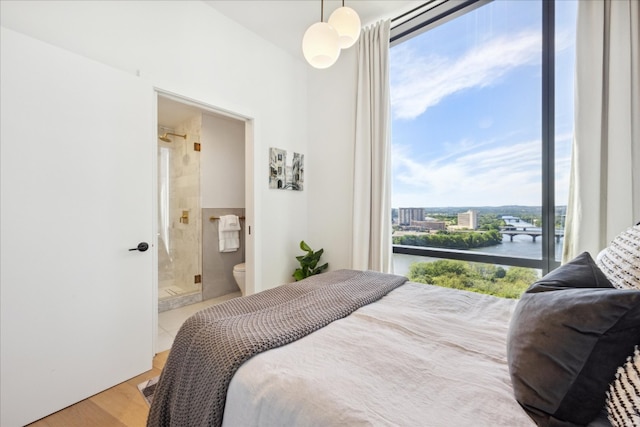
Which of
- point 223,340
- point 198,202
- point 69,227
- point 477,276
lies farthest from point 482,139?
point 198,202

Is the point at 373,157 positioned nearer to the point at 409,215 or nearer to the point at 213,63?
the point at 409,215

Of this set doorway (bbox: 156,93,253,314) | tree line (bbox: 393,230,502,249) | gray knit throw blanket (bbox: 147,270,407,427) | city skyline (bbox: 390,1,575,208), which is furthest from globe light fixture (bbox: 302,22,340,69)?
doorway (bbox: 156,93,253,314)

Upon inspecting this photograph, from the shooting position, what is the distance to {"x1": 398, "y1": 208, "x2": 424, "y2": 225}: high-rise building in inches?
104

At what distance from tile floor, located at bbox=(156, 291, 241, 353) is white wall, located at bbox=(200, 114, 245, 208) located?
4.03ft

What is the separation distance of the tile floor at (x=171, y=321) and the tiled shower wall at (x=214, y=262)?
13cm

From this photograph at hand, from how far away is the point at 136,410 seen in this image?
5.02ft

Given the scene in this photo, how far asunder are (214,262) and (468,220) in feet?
9.86

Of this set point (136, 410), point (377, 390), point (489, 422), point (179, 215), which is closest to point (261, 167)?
point (179, 215)

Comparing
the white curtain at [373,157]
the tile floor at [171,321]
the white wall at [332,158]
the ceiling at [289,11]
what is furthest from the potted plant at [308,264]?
the ceiling at [289,11]

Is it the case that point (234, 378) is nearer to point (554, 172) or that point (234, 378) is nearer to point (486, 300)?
point (486, 300)

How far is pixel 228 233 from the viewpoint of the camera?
142 inches

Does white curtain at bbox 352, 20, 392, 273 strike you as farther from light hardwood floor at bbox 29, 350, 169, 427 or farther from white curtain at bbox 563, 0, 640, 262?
light hardwood floor at bbox 29, 350, 169, 427

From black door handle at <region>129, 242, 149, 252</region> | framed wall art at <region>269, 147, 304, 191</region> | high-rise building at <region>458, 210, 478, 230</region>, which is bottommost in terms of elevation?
black door handle at <region>129, 242, 149, 252</region>

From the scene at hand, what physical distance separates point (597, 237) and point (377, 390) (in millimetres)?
1878
